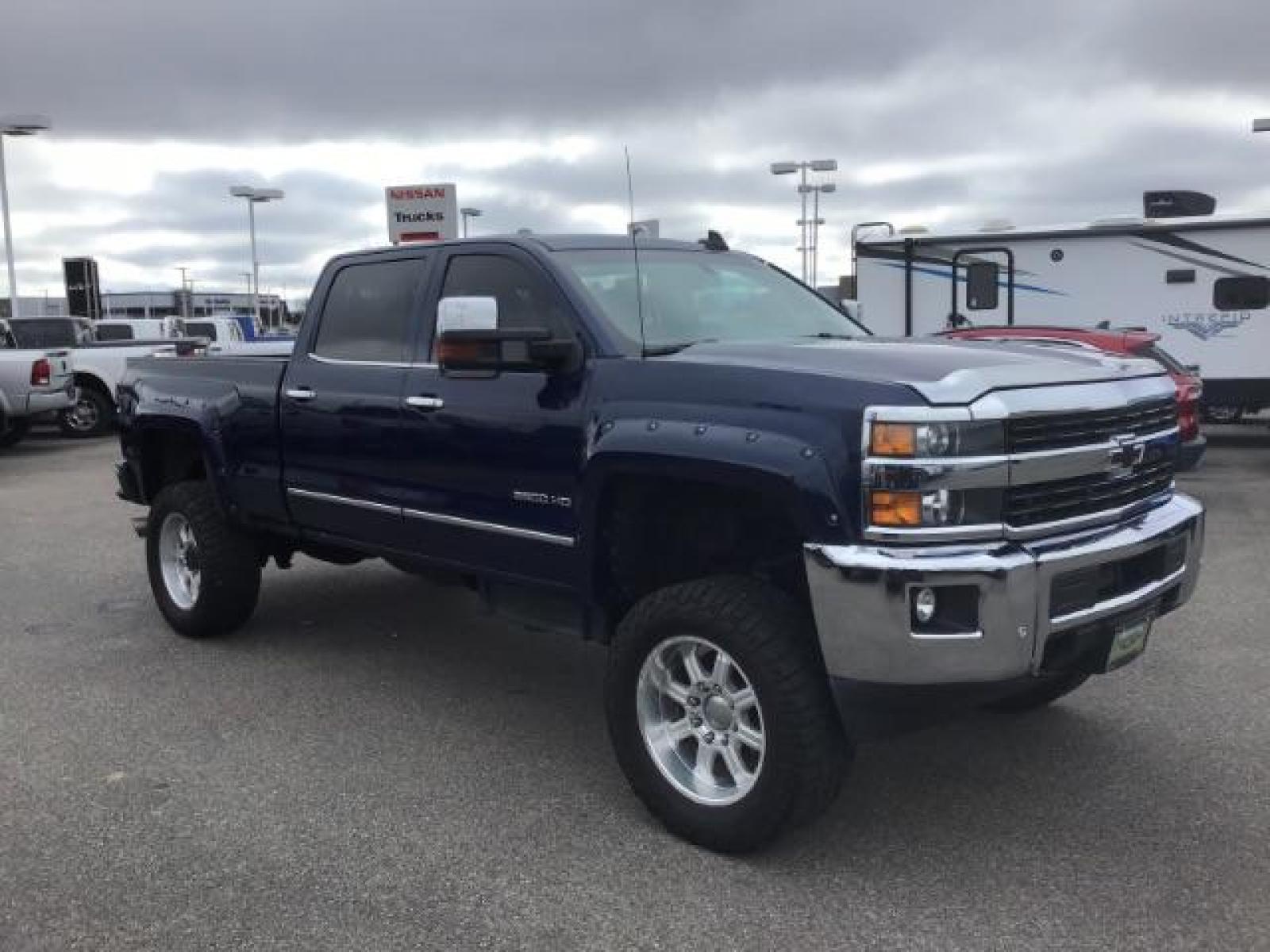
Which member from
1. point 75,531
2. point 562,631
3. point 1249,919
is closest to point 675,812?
point 562,631

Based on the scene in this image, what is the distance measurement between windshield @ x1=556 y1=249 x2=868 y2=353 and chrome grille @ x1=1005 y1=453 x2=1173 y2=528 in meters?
1.35

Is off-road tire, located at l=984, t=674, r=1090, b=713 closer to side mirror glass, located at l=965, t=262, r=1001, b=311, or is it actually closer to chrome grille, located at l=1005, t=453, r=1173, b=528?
chrome grille, located at l=1005, t=453, r=1173, b=528

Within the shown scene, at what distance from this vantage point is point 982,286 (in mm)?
15156

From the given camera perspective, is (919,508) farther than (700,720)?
No

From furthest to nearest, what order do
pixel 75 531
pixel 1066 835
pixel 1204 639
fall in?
pixel 75 531, pixel 1204 639, pixel 1066 835

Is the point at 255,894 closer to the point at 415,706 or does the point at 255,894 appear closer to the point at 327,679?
the point at 415,706

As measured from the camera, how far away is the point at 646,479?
3992 millimetres

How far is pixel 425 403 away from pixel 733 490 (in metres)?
1.52

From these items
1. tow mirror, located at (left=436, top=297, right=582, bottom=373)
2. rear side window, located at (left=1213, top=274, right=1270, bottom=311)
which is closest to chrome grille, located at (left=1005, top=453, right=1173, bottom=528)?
tow mirror, located at (left=436, top=297, right=582, bottom=373)

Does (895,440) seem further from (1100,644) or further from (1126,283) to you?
(1126,283)

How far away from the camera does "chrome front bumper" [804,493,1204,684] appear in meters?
3.30

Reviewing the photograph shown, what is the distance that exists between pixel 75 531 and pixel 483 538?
6792 millimetres

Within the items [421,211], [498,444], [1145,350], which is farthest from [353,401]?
[421,211]

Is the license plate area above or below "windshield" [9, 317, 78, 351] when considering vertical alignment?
below
